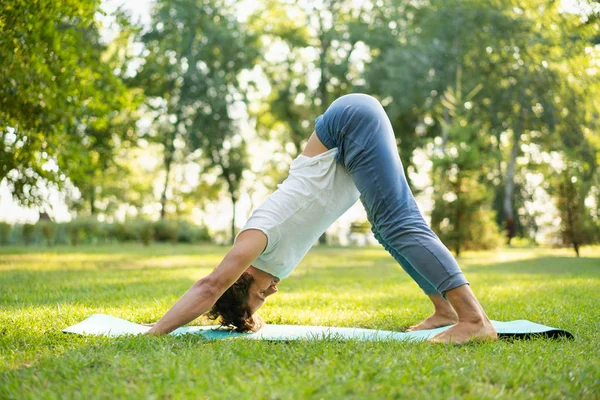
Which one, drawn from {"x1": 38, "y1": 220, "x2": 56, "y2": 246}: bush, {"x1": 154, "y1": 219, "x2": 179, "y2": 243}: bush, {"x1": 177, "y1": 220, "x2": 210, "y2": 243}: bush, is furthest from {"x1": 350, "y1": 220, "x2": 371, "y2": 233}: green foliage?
{"x1": 38, "y1": 220, "x2": 56, "y2": 246}: bush

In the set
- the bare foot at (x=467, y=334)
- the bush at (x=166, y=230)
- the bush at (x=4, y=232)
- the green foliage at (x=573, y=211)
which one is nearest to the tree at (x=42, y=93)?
the bare foot at (x=467, y=334)

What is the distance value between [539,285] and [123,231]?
21360 mm

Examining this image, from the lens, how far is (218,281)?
147 inches

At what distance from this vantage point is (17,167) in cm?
1119

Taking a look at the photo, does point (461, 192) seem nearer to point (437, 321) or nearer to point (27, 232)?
point (437, 321)

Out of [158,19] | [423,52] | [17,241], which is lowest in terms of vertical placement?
[17,241]

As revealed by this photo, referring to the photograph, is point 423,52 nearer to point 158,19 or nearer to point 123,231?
point 158,19

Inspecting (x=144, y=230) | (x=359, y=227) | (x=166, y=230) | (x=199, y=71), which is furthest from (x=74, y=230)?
(x=359, y=227)

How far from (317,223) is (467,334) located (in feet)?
3.96

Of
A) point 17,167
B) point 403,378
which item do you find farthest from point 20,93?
point 403,378

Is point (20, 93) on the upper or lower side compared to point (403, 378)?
upper

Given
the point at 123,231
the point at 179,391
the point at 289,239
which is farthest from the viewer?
the point at 123,231

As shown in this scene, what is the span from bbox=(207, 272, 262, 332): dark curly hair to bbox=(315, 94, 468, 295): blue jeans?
98cm

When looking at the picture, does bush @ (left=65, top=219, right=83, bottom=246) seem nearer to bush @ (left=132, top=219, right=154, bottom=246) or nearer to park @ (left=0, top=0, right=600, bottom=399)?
park @ (left=0, top=0, right=600, bottom=399)
